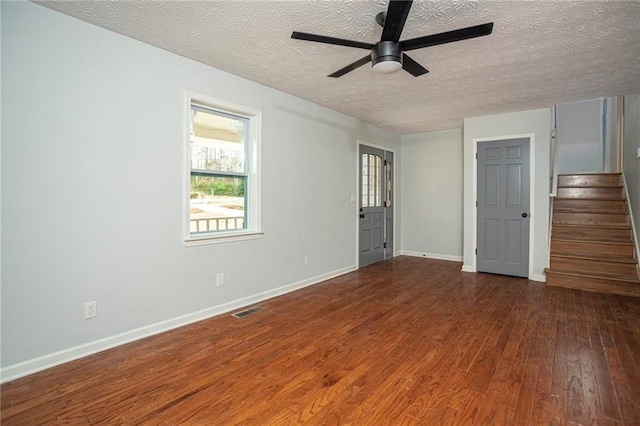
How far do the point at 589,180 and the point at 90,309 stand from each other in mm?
7488

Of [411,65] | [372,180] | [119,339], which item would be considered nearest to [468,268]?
[372,180]

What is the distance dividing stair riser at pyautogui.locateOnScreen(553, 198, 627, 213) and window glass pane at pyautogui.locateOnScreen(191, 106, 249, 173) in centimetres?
530

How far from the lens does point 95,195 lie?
2586mm

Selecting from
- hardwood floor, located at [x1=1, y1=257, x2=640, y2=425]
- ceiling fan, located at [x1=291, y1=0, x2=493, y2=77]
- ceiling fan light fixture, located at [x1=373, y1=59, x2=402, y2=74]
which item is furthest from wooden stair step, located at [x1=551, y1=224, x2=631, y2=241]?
ceiling fan light fixture, located at [x1=373, y1=59, x2=402, y2=74]

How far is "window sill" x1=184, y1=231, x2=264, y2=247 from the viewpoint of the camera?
3.23 metres

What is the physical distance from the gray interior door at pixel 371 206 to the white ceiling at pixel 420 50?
1.64 m

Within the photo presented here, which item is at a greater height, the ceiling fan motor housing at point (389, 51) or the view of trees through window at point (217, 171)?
the ceiling fan motor housing at point (389, 51)

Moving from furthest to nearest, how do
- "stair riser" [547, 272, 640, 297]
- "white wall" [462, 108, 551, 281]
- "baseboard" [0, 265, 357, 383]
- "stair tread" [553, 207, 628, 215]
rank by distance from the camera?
"stair tread" [553, 207, 628, 215] → "white wall" [462, 108, 551, 281] → "stair riser" [547, 272, 640, 297] → "baseboard" [0, 265, 357, 383]

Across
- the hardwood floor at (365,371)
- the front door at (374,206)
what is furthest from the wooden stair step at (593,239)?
the front door at (374,206)

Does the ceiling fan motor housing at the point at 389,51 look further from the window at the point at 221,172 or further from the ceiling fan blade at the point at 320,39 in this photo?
the window at the point at 221,172

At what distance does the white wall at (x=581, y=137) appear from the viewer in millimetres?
7160

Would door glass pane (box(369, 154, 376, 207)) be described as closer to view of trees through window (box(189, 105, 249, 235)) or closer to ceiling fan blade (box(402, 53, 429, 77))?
view of trees through window (box(189, 105, 249, 235))

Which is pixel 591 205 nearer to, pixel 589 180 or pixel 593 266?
pixel 589 180

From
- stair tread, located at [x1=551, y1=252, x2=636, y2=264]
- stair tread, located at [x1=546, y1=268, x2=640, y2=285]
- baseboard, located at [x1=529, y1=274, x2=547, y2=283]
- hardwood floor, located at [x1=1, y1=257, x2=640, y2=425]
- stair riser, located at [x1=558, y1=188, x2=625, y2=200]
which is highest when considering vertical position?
stair riser, located at [x1=558, y1=188, x2=625, y2=200]
